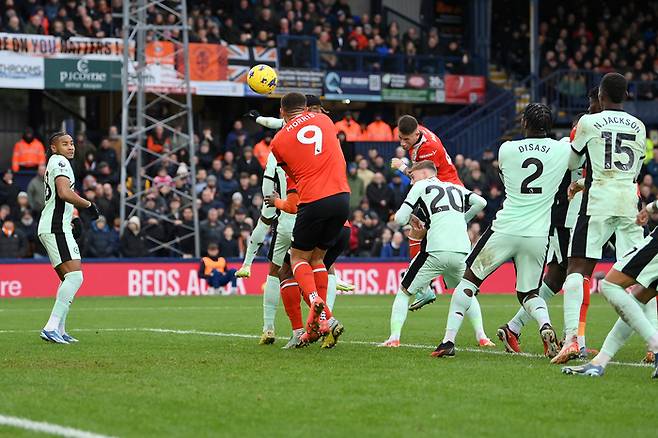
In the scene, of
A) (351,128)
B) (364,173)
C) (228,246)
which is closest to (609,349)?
(228,246)

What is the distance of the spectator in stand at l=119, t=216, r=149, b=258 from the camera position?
88.7ft

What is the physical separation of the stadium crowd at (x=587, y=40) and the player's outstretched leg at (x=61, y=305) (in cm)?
2657

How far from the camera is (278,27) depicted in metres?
35.9

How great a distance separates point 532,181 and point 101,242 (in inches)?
675

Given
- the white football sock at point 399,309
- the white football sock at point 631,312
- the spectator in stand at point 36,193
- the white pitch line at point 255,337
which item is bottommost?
the white pitch line at point 255,337

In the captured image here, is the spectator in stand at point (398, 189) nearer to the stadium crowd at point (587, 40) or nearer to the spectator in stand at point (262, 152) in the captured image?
the spectator in stand at point (262, 152)

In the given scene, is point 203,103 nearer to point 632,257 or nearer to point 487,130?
point 487,130

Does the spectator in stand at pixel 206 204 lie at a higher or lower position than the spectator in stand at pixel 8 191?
lower

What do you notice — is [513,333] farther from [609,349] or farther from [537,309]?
[609,349]

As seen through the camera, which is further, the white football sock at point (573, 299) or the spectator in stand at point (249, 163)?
the spectator in stand at point (249, 163)

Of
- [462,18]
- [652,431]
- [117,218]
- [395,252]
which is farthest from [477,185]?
[652,431]

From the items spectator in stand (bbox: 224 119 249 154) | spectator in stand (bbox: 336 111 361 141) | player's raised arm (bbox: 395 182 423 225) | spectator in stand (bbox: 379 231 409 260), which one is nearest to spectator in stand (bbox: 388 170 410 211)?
spectator in stand (bbox: 379 231 409 260)

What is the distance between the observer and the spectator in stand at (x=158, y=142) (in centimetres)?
3062

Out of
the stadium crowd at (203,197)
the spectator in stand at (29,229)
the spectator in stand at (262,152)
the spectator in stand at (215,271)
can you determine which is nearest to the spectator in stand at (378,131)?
the stadium crowd at (203,197)
